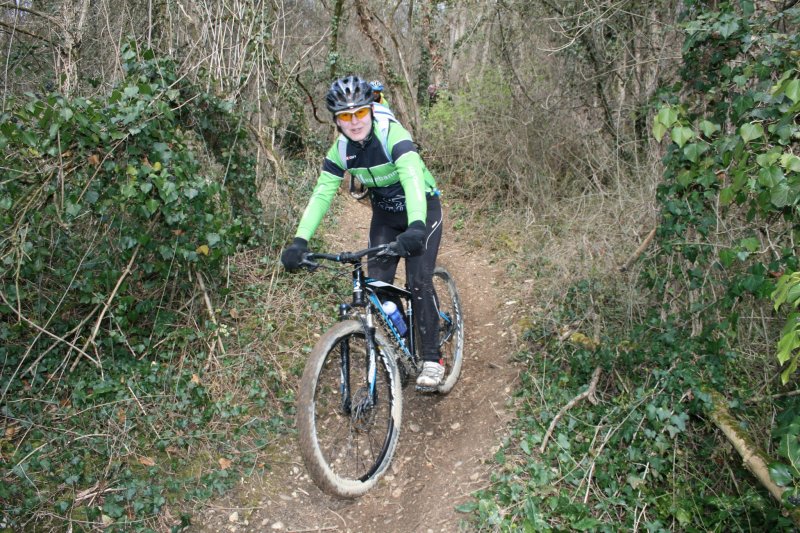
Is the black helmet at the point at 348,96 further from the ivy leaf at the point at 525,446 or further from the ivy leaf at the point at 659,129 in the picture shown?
the ivy leaf at the point at 525,446

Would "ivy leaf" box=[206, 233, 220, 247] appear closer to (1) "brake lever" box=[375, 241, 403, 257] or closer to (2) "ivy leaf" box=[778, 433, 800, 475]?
(1) "brake lever" box=[375, 241, 403, 257]

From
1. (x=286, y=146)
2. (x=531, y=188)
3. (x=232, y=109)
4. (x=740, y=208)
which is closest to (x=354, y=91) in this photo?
(x=232, y=109)

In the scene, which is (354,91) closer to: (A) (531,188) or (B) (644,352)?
(B) (644,352)

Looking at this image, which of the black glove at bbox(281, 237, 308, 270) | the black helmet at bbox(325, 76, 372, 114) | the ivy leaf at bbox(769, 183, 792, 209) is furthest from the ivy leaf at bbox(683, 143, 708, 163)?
the black glove at bbox(281, 237, 308, 270)

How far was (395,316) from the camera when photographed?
413cm

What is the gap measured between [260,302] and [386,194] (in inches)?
70.5

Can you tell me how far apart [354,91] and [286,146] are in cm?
699

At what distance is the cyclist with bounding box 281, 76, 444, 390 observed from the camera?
356 centimetres

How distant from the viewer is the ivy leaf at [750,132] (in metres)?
2.86

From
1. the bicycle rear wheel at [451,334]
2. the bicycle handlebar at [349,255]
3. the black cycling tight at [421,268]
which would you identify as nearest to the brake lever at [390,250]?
the bicycle handlebar at [349,255]

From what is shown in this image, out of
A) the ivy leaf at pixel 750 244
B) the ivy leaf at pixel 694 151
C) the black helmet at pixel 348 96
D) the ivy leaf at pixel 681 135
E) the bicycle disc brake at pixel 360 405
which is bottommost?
the bicycle disc brake at pixel 360 405

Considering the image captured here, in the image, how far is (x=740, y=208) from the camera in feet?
13.6

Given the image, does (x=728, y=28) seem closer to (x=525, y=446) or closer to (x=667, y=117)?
(x=667, y=117)

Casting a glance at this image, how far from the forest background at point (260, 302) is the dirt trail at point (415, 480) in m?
0.18
